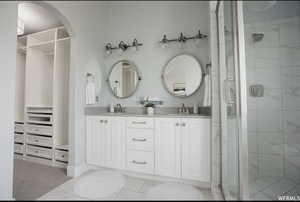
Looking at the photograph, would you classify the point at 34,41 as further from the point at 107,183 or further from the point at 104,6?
the point at 107,183

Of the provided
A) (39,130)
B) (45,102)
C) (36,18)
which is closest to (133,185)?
(39,130)

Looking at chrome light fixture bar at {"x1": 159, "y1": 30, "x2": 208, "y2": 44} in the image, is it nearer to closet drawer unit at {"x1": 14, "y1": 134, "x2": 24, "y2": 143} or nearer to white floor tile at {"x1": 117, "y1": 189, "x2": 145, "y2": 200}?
white floor tile at {"x1": 117, "y1": 189, "x2": 145, "y2": 200}

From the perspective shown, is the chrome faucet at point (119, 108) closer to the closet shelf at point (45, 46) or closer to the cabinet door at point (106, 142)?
the cabinet door at point (106, 142)

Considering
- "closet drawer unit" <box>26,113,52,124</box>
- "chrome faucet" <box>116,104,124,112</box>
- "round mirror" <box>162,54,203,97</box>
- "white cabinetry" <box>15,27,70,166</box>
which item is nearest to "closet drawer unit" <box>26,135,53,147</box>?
"white cabinetry" <box>15,27,70,166</box>

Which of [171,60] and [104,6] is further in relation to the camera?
[104,6]

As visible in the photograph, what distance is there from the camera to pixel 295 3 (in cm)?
139

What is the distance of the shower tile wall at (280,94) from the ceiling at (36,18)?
239 centimetres

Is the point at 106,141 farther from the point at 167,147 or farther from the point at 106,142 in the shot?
the point at 167,147

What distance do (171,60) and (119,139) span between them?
118 centimetres

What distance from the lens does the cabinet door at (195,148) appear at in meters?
1.46

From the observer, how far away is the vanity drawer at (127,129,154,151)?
1657 mm

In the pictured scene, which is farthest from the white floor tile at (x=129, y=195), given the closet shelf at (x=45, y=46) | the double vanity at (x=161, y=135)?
the closet shelf at (x=45, y=46)

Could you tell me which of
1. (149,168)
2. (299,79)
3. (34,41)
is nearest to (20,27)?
(34,41)

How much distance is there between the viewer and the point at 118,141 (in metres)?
1.77
